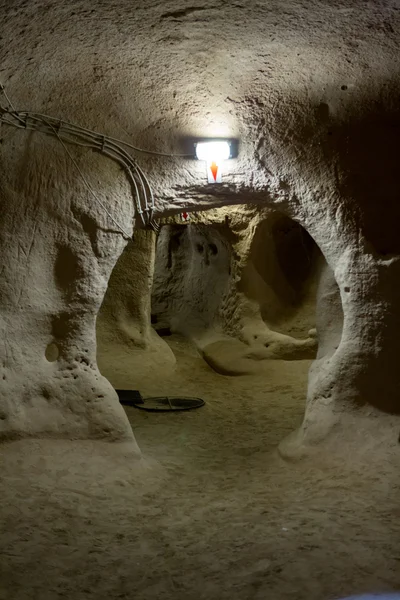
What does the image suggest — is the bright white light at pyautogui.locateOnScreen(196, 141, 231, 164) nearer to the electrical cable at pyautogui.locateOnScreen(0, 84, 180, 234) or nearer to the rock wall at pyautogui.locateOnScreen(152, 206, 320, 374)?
the electrical cable at pyautogui.locateOnScreen(0, 84, 180, 234)

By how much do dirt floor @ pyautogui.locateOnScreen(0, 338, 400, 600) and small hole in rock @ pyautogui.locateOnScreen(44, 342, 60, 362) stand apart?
1.79 feet

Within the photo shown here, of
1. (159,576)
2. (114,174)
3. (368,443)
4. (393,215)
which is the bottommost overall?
(159,576)

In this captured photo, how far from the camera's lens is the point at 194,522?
336 centimetres

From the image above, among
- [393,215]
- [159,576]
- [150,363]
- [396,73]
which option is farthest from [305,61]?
[150,363]

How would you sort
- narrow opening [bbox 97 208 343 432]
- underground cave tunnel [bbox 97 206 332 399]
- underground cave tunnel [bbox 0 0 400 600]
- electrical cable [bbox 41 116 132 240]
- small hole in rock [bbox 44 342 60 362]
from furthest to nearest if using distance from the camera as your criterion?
underground cave tunnel [bbox 97 206 332 399]
narrow opening [bbox 97 208 343 432]
small hole in rock [bbox 44 342 60 362]
electrical cable [bbox 41 116 132 240]
underground cave tunnel [bbox 0 0 400 600]

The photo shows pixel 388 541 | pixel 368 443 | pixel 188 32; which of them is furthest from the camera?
pixel 368 443

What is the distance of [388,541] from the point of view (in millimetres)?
2953

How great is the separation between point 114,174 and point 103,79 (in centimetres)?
59

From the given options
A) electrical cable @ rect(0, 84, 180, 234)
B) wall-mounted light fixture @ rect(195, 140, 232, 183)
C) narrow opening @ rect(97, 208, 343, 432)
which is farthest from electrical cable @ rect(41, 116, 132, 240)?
narrow opening @ rect(97, 208, 343, 432)

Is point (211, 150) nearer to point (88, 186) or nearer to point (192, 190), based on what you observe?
point (192, 190)

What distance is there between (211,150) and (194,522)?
2.28 m

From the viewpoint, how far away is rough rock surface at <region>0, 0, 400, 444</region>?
3.81 metres

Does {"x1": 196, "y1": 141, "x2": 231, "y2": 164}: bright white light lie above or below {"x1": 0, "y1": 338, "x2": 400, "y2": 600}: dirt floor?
above

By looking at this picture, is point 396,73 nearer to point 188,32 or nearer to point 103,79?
point 188,32
